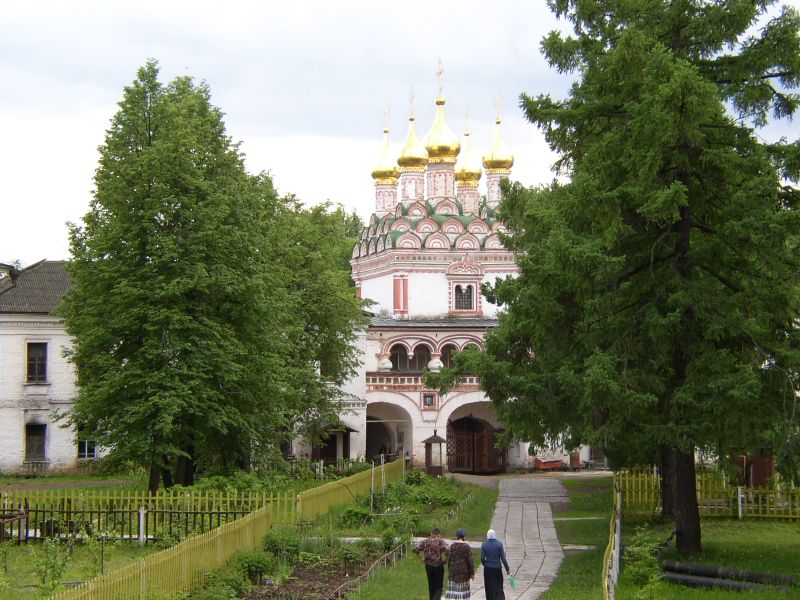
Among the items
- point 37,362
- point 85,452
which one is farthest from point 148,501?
point 85,452

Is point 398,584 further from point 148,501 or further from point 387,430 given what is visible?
point 387,430

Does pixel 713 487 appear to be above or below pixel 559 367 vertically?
below

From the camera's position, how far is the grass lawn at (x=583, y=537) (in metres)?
16.4

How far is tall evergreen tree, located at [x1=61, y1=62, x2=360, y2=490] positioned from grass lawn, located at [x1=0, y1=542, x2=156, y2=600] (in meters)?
5.14

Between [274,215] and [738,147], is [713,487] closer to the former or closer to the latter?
[738,147]

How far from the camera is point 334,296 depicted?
123ft

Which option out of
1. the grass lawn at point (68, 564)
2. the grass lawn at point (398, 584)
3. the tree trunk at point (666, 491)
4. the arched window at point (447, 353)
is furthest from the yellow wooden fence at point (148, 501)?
the arched window at point (447, 353)

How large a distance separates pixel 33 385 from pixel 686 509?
83.5ft

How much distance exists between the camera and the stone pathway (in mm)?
17297

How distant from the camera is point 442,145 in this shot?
51.6 metres

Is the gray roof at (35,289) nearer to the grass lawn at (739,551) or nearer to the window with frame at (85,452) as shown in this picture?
the window with frame at (85,452)

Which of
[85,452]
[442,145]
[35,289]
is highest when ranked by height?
[442,145]

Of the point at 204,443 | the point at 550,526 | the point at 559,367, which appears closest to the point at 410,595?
the point at 559,367

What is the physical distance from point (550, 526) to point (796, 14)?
1210 cm
